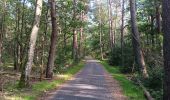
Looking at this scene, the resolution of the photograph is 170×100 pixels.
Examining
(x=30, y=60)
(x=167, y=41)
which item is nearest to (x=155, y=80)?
(x=30, y=60)

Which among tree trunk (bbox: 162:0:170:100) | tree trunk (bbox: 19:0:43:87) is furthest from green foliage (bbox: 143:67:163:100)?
tree trunk (bbox: 162:0:170:100)

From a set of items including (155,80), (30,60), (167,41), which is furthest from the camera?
(155,80)

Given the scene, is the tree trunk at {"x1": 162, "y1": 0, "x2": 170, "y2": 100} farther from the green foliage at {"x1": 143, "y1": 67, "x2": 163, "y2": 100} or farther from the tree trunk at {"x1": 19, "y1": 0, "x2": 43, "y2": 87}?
the tree trunk at {"x1": 19, "y1": 0, "x2": 43, "y2": 87}

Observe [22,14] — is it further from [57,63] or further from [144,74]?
[144,74]

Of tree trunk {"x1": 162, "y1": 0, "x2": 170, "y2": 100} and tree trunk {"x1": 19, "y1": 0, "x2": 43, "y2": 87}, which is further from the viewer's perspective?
tree trunk {"x1": 19, "y1": 0, "x2": 43, "y2": 87}

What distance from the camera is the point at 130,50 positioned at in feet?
114

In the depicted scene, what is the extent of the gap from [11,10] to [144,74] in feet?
73.3

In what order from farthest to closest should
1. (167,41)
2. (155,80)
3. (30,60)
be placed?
(155,80) → (30,60) → (167,41)

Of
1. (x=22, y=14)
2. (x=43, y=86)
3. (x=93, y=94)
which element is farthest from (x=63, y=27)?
(x=93, y=94)

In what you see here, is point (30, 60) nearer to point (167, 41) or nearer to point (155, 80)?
point (155, 80)

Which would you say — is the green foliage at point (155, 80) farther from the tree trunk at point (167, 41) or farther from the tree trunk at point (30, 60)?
the tree trunk at point (167, 41)

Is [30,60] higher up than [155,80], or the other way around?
[30,60]

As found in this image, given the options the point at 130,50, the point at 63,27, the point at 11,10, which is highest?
the point at 11,10

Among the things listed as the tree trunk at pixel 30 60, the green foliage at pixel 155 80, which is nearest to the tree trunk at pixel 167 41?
the green foliage at pixel 155 80
